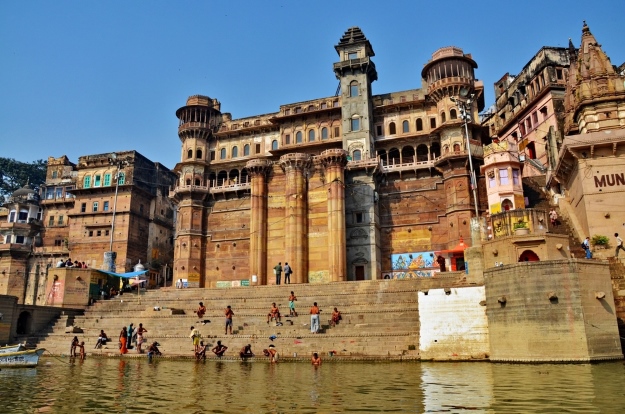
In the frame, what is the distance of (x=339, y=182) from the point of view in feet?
123

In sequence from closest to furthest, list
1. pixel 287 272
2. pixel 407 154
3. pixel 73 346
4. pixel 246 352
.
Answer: pixel 246 352 → pixel 73 346 → pixel 287 272 → pixel 407 154

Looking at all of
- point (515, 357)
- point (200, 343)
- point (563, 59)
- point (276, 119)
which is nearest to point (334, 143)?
point (276, 119)

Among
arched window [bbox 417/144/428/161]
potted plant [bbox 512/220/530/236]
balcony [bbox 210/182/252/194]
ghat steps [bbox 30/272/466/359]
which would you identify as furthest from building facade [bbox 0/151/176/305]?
potted plant [bbox 512/220/530/236]

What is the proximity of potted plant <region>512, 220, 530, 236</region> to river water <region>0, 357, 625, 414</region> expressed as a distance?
26.9 ft

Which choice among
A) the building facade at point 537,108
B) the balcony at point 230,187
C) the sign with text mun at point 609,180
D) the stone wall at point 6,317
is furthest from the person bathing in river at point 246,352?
the building facade at point 537,108

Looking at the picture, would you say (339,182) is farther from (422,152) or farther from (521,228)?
(521,228)

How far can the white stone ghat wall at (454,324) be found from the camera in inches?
762

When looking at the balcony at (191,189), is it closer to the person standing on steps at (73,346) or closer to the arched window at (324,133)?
the arched window at (324,133)

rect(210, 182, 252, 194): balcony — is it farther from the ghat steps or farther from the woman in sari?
the woman in sari

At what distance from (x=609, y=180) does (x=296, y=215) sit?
66.5ft

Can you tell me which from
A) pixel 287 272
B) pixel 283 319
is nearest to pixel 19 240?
pixel 287 272

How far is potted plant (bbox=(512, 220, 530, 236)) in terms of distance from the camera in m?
23.8

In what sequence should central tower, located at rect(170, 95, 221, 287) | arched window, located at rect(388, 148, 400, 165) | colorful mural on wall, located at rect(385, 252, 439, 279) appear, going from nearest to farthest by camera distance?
colorful mural on wall, located at rect(385, 252, 439, 279) → arched window, located at rect(388, 148, 400, 165) → central tower, located at rect(170, 95, 221, 287)

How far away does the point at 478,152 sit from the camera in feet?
128
